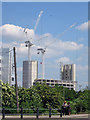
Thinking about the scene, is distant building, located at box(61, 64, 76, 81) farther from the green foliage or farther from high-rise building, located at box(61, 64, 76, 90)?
the green foliage

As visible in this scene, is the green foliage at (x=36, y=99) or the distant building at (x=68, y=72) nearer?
the green foliage at (x=36, y=99)

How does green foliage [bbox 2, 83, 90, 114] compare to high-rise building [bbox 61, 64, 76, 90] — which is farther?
high-rise building [bbox 61, 64, 76, 90]

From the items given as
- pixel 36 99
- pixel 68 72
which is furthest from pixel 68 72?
pixel 36 99

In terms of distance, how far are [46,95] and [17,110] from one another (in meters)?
2.01

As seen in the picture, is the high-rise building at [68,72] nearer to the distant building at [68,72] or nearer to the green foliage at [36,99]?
the distant building at [68,72]

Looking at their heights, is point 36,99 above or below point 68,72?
below

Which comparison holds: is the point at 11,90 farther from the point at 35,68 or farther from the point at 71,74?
the point at 71,74

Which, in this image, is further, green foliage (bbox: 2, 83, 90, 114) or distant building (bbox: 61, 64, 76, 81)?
distant building (bbox: 61, 64, 76, 81)

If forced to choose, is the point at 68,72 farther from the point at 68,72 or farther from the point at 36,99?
the point at 36,99

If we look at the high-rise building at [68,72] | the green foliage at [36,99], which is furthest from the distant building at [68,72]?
the green foliage at [36,99]

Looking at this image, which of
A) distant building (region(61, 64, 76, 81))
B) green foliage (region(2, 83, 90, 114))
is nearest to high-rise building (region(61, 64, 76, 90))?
distant building (region(61, 64, 76, 81))

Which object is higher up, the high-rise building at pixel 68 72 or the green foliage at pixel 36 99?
the high-rise building at pixel 68 72

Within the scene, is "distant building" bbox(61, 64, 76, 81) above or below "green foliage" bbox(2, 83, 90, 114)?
above

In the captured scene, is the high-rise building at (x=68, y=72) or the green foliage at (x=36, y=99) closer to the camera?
the green foliage at (x=36, y=99)
